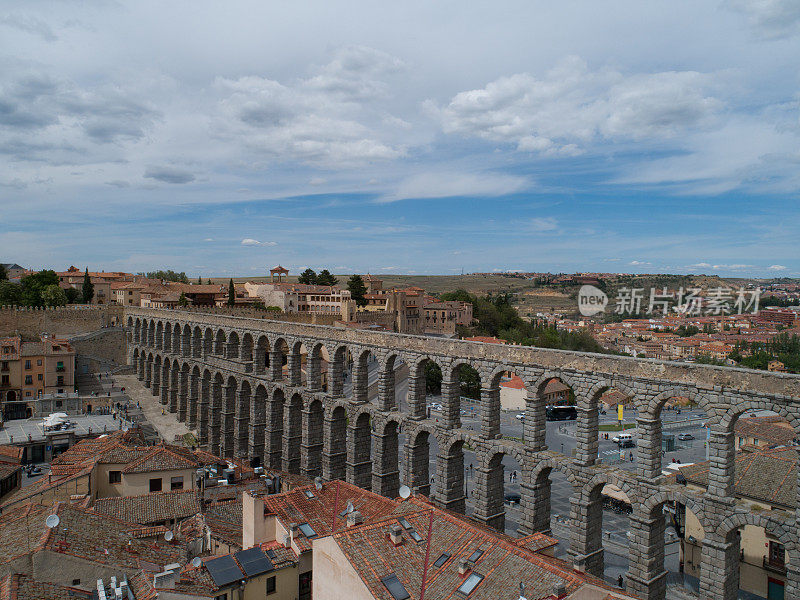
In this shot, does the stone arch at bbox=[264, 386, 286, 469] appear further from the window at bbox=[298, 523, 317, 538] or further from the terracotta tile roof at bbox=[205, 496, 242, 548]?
the window at bbox=[298, 523, 317, 538]

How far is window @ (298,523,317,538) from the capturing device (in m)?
20.7

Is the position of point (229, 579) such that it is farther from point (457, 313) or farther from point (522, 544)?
point (457, 313)

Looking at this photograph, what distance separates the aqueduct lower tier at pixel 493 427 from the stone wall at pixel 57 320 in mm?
44325

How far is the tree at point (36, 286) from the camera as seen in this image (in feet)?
308

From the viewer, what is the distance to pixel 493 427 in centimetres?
2852

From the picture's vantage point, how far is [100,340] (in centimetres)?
8125

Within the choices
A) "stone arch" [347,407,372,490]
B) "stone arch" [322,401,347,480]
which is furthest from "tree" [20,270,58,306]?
"stone arch" [347,407,372,490]

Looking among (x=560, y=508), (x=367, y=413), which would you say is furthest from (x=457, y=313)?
(x=367, y=413)

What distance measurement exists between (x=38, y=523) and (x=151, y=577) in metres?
7.42

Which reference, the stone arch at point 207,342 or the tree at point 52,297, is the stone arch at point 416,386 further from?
the tree at point 52,297

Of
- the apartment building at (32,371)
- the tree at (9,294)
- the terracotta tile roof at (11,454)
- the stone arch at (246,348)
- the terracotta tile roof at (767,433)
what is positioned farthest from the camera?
the tree at (9,294)

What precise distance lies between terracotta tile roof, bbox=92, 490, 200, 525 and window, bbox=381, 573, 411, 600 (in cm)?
1546

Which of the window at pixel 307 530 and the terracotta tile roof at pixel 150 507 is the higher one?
the window at pixel 307 530

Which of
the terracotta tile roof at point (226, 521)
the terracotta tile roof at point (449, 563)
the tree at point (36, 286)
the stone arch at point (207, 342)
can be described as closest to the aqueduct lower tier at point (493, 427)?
the stone arch at point (207, 342)
